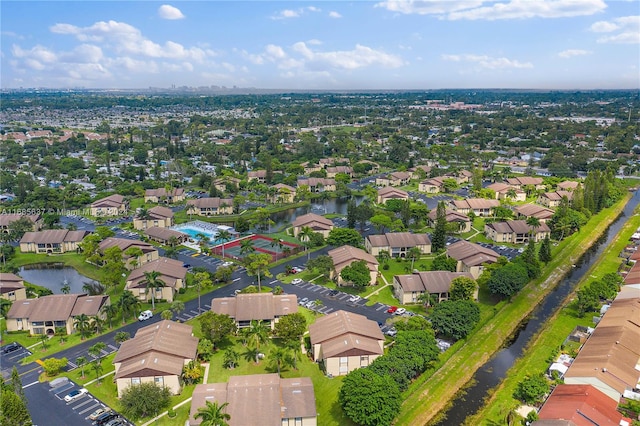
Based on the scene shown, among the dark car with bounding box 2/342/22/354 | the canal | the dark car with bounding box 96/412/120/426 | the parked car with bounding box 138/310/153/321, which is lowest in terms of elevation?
the canal

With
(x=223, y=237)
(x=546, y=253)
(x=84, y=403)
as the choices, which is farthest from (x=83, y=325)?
(x=546, y=253)

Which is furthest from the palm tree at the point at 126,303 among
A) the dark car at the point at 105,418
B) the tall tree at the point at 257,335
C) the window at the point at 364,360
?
the window at the point at 364,360

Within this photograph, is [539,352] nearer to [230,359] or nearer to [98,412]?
[230,359]

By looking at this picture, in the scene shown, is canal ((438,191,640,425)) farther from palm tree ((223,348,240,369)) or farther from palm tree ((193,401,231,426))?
palm tree ((223,348,240,369))

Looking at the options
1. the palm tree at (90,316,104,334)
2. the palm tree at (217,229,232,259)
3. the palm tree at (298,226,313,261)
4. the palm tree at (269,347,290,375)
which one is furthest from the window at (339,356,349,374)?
the palm tree at (217,229,232,259)

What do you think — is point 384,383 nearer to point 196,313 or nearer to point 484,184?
point 196,313

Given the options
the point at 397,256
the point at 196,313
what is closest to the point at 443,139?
the point at 397,256
